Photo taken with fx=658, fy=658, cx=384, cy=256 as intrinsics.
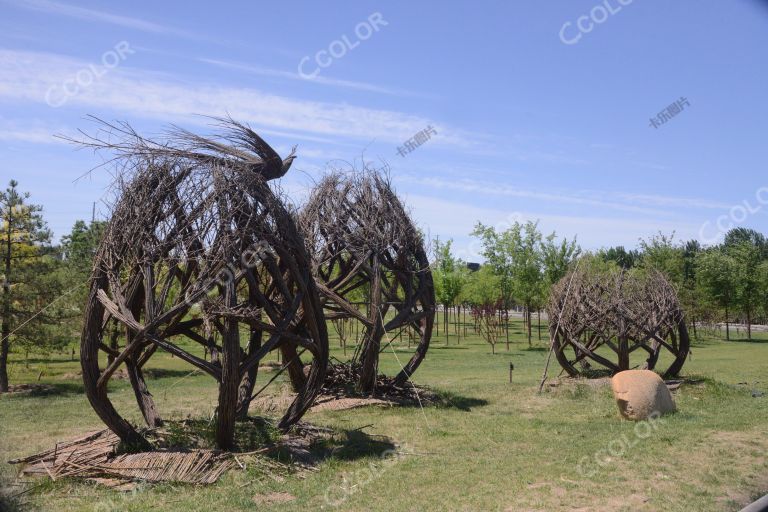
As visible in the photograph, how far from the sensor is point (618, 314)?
17016 millimetres

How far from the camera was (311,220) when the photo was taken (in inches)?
576

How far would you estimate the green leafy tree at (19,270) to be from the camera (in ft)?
59.3

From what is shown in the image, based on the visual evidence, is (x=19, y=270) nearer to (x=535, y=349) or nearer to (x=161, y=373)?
(x=161, y=373)

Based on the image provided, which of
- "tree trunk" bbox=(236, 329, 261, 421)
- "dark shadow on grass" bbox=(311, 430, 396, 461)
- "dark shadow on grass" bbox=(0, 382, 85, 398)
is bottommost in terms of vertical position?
"dark shadow on grass" bbox=(0, 382, 85, 398)

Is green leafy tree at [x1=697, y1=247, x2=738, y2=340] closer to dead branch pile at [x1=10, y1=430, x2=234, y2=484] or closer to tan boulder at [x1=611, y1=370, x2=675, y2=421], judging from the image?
tan boulder at [x1=611, y1=370, x2=675, y2=421]

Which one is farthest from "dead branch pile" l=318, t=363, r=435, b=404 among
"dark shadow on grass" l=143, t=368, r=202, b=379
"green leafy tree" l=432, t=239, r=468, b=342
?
"green leafy tree" l=432, t=239, r=468, b=342

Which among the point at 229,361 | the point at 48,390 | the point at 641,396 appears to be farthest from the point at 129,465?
the point at 48,390

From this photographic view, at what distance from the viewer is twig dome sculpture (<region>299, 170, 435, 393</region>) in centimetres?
1400

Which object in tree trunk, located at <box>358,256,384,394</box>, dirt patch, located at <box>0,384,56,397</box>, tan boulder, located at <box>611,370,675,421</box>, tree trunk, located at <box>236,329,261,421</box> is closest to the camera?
tree trunk, located at <box>236,329,261,421</box>

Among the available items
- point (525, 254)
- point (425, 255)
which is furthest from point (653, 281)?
point (525, 254)

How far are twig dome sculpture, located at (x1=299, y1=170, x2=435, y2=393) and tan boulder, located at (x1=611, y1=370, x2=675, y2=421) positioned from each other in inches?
173

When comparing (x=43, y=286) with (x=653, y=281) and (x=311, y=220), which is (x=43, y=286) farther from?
(x=653, y=281)

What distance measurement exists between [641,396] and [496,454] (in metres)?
4.20

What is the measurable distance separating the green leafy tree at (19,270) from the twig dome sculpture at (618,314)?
14.4 metres
